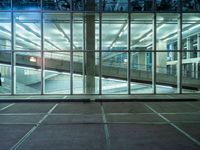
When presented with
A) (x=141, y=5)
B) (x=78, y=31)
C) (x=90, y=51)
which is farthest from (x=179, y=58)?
(x=78, y=31)

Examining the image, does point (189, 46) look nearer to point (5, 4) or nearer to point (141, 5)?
point (141, 5)

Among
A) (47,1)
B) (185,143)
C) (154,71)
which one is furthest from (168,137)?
(47,1)

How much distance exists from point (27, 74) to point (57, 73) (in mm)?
1830

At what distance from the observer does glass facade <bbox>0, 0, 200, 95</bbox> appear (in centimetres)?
2203

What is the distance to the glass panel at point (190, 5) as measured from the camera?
2216 cm

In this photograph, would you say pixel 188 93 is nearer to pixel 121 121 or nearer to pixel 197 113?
pixel 197 113

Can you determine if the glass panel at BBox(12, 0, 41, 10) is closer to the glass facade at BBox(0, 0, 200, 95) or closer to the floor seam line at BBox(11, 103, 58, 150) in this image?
the glass facade at BBox(0, 0, 200, 95)

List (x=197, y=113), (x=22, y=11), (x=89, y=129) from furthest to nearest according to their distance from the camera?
(x=22, y=11) < (x=197, y=113) < (x=89, y=129)

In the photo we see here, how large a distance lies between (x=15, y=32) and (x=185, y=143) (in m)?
15.9

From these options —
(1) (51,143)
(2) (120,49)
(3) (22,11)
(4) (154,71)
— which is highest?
(3) (22,11)

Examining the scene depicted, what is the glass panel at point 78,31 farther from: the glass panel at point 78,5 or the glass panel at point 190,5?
the glass panel at point 190,5

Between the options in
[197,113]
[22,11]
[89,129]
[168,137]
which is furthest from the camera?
[22,11]

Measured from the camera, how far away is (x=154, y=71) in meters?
22.4

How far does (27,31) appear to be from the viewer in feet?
73.9
